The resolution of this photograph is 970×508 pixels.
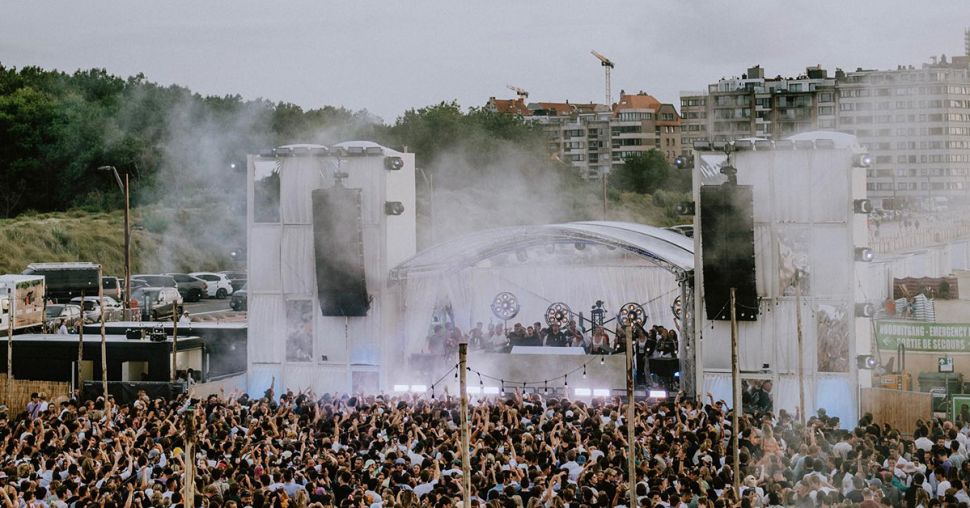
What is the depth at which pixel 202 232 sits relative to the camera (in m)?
53.7

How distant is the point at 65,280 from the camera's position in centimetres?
3850

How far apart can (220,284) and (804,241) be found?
30762 mm

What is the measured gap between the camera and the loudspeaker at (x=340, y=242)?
78.2 ft

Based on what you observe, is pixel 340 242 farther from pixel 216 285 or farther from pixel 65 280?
pixel 216 285

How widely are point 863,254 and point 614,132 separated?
105m

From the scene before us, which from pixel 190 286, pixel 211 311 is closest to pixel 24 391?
pixel 211 311

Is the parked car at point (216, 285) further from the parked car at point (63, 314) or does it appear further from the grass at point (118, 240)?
the parked car at point (63, 314)

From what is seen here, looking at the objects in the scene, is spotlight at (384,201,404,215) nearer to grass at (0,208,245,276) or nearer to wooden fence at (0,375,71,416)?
wooden fence at (0,375,71,416)

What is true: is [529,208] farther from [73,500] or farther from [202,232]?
[73,500]

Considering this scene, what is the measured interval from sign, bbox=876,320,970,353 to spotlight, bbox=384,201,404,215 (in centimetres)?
1089

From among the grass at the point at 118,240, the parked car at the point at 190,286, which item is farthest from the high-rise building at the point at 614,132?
the parked car at the point at 190,286

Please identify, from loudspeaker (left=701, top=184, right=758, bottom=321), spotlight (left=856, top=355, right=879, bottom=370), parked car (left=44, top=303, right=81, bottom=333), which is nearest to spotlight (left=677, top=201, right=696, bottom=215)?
loudspeaker (left=701, top=184, right=758, bottom=321)

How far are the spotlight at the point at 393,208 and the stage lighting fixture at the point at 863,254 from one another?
9.67m

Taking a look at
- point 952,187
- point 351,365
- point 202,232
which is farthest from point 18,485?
point 952,187
